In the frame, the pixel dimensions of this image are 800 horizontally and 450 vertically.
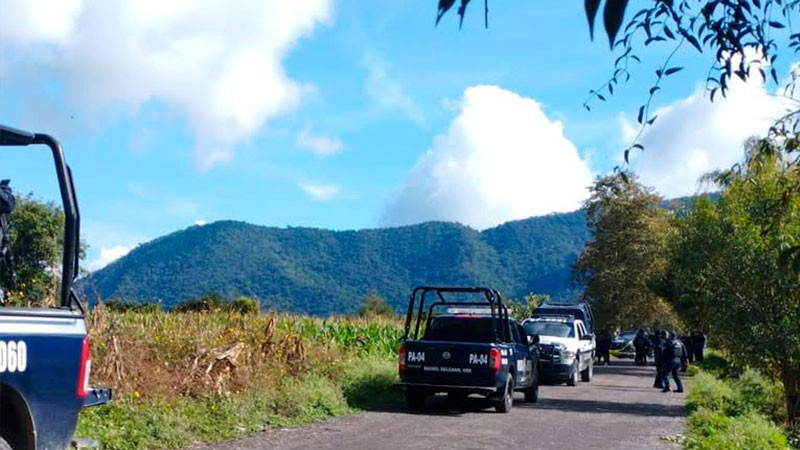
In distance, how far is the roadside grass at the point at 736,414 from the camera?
13406 mm

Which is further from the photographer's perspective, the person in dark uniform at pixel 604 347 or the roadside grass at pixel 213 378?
the person in dark uniform at pixel 604 347

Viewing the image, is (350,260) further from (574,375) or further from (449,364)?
(449,364)

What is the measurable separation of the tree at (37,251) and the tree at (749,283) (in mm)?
12333

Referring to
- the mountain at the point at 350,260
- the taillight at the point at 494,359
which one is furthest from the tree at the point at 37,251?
the mountain at the point at 350,260

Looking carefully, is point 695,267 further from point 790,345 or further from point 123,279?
point 123,279

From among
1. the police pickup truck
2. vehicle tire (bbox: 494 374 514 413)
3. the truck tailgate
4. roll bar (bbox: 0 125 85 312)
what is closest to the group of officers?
the police pickup truck

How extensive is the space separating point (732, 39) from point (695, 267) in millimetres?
16518

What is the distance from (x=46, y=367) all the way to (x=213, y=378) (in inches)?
387

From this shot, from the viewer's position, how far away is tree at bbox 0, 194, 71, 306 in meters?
10.9

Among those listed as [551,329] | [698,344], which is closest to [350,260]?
[698,344]

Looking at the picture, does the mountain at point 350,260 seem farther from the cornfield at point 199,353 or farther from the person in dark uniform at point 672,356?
the cornfield at point 199,353

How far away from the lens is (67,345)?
5.83m

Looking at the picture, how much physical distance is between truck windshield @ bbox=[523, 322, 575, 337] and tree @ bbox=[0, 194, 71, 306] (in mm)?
16613

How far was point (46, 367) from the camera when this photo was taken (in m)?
5.70
